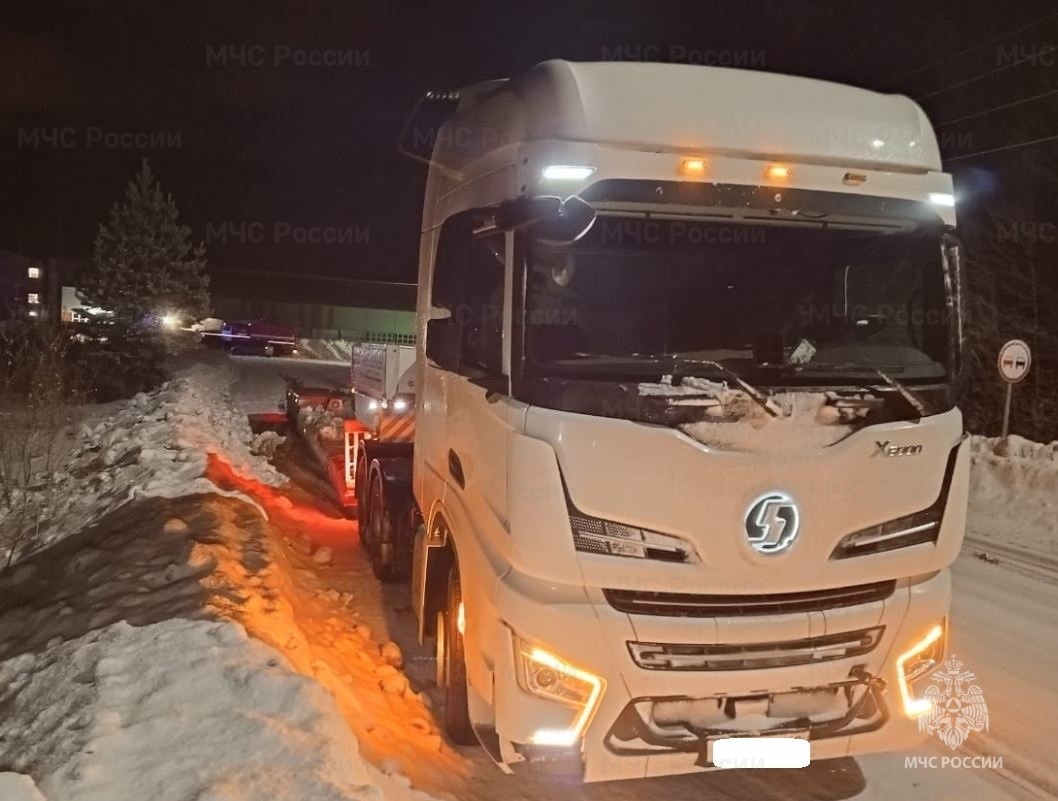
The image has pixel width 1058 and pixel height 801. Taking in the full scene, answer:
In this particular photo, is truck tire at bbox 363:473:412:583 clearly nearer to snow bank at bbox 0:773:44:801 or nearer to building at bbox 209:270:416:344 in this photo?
snow bank at bbox 0:773:44:801

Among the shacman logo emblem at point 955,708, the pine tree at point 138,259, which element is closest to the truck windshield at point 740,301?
the shacman logo emblem at point 955,708

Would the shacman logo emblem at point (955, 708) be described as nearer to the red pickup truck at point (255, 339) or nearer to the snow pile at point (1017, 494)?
the snow pile at point (1017, 494)

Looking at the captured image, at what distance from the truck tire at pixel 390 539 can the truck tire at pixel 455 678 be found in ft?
9.50

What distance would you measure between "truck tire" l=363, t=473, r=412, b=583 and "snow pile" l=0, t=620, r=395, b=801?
2979 millimetres

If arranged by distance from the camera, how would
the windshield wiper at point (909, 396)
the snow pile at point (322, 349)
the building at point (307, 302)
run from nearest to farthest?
the windshield wiper at point (909, 396), the snow pile at point (322, 349), the building at point (307, 302)

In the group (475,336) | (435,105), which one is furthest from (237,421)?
(475,336)

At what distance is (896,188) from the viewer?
4203mm

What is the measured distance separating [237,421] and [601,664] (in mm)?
16573

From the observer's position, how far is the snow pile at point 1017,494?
35.0ft

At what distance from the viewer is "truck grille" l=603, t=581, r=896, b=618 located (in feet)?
11.9

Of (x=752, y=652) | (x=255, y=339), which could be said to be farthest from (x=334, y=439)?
(x=255, y=339)

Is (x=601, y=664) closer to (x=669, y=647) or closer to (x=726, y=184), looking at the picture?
A: (x=669, y=647)

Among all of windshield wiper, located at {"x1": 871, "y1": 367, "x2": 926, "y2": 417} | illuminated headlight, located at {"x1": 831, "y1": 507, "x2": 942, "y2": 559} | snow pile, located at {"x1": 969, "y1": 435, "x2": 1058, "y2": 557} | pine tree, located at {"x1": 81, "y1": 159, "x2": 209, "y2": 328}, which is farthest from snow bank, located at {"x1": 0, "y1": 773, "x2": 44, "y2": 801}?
pine tree, located at {"x1": 81, "y1": 159, "x2": 209, "y2": 328}

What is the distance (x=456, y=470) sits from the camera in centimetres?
482
